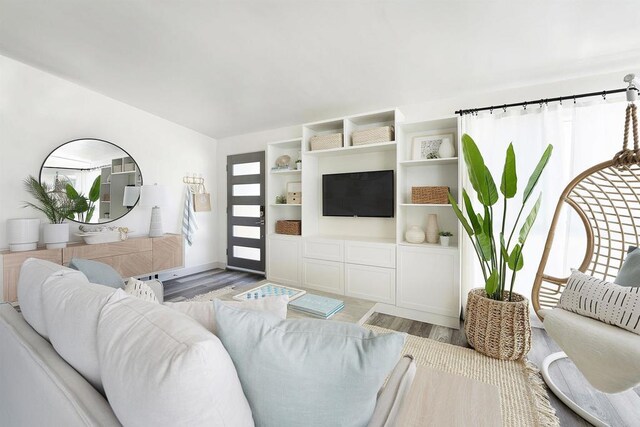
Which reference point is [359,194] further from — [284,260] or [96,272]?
[96,272]

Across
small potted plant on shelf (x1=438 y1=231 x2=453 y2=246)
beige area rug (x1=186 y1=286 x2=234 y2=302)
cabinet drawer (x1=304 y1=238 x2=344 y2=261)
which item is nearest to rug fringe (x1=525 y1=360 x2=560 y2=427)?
small potted plant on shelf (x1=438 y1=231 x2=453 y2=246)

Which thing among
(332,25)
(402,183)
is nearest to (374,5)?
(332,25)

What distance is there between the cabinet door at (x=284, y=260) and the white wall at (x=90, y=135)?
1.60m

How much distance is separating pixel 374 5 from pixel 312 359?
2.25 metres

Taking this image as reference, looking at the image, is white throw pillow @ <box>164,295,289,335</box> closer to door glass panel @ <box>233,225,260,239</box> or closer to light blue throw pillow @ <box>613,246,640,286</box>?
light blue throw pillow @ <box>613,246,640,286</box>

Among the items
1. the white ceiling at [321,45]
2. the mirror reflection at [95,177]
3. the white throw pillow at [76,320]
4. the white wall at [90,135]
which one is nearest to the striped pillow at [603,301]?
the white ceiling at [321,45]

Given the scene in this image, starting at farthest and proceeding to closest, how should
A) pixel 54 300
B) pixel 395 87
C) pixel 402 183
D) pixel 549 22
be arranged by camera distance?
pixel 402 183, pixel 395 87, pixel 549 22, pixel 54 300

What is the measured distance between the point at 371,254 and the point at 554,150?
1873 millimetres

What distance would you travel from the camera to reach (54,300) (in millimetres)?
919

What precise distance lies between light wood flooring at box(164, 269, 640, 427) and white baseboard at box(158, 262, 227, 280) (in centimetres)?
35

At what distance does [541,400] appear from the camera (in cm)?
159

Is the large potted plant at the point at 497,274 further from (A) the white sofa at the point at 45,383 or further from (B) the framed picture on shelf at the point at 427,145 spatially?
(A) the white sofa at the point at 45,383

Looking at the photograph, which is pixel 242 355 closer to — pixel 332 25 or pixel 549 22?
pixel 332 25

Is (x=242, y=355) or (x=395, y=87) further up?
(x=395, y=87)
